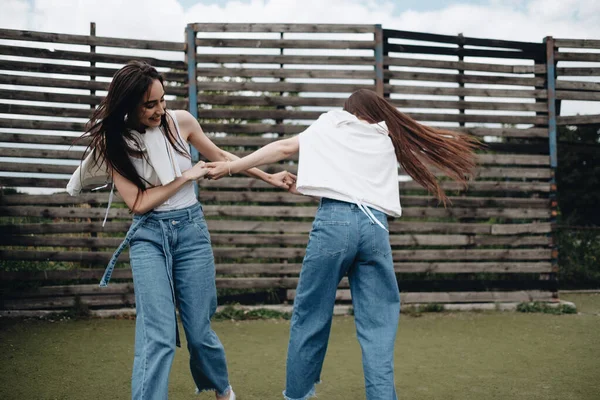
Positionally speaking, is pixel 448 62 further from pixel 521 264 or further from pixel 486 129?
pixel 521 264

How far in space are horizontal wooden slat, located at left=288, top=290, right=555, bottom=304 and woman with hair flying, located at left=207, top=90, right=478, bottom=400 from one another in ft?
12.0

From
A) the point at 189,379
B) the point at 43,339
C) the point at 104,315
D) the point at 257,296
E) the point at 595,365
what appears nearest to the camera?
the point at 189,379

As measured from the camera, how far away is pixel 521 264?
7102mm

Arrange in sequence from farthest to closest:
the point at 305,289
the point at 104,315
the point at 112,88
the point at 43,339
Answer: the point at 104,315 → the point at 43,339 → the point at 305,289 → the point at 112,88

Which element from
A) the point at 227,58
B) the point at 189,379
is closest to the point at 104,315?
the point at 189,379

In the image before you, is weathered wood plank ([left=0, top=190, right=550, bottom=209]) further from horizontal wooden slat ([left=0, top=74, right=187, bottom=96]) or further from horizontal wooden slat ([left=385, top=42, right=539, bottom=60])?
horizontal wooden slat ([left=385, top=42, right=539, bottom=60])

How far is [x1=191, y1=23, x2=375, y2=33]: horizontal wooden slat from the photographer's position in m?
6.55

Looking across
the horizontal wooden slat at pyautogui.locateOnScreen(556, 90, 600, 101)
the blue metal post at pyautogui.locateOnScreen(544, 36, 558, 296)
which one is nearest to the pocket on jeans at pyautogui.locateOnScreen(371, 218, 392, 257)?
the blue metal post at pyautogui.locateOnScreen(544, 36, 558, 296)

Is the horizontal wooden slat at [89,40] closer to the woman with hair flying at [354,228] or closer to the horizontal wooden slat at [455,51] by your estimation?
the horizontal wooden slat at [455,51]

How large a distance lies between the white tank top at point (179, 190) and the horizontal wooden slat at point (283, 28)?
366cm

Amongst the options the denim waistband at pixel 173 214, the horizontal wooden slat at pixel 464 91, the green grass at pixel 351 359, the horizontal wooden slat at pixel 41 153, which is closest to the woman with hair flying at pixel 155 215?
the denim waistband at pixel 173 214

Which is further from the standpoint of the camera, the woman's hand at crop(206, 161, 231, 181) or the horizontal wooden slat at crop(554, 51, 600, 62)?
the horizontal wooden slat at crop(554, 51, 600, 62)

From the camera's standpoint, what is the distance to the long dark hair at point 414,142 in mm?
3072

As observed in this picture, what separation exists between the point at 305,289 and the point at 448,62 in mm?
4712
